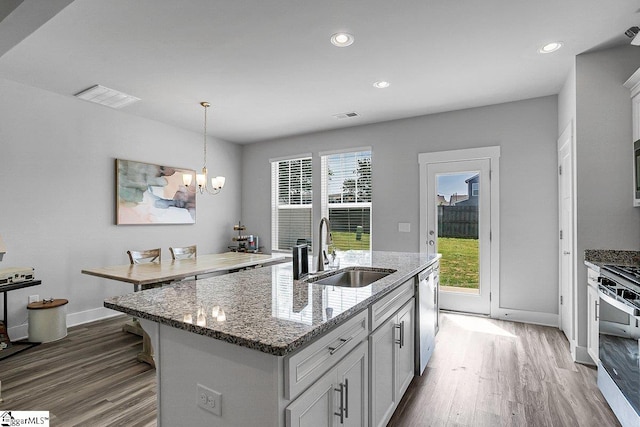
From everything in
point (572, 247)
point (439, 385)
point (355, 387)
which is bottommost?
point (439, 385)

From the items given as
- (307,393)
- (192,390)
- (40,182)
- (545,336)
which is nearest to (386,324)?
(307,393)

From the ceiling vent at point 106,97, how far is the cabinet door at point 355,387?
3799mm

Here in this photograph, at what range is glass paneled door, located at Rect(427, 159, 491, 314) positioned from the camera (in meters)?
4.24

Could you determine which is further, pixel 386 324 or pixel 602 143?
pixel 602 143

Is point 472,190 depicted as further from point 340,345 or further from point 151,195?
point 151,195

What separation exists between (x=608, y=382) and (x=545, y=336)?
1.45 m

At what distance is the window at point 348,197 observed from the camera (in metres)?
5.16

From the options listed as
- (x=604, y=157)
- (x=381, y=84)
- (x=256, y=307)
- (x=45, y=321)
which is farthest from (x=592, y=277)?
(x=45, y=321)

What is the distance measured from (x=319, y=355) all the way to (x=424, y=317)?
5.58 feet

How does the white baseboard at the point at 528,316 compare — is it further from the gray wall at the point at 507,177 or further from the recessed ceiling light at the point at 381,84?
the recessed ceiling light at the point at 381,84

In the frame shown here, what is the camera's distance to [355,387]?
4.90 ft

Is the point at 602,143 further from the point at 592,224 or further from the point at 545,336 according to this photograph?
the point at 545,336

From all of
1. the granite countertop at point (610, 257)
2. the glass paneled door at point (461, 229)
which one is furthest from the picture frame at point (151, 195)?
the granite countertop at point (610, 257)

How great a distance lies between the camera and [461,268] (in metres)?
4.38
